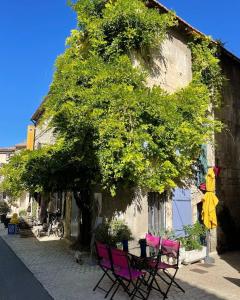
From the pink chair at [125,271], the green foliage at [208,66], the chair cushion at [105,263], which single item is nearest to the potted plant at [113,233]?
the chair cushion at [105,263]

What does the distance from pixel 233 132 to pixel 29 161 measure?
8.91 m

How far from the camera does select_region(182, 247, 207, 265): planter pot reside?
11195mm

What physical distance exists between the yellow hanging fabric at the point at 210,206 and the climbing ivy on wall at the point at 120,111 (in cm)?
100

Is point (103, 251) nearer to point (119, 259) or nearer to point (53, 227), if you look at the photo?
point (119, 259)

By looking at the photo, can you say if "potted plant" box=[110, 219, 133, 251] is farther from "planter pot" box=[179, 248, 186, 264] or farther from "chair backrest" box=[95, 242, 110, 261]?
"chair backrest" box=[95, 242, 110, 261]

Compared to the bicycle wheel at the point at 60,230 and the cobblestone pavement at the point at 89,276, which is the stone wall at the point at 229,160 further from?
the bicycle wheel at the point at 60,230

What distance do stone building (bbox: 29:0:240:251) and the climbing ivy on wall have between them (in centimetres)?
65

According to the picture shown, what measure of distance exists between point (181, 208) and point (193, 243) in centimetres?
134

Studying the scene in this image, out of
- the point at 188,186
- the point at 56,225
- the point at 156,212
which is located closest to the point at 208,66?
the point at 188,186

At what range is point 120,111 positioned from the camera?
1098 centimetres

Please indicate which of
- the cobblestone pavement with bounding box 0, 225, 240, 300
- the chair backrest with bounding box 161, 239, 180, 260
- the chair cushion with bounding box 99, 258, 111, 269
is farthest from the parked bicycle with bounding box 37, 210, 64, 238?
the chair backrest with bounding box 161, 239, 180, 260

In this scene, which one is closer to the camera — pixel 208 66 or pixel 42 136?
pixel 208 66

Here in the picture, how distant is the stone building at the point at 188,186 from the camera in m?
11.8

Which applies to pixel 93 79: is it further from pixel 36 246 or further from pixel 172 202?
pixel 36 246
